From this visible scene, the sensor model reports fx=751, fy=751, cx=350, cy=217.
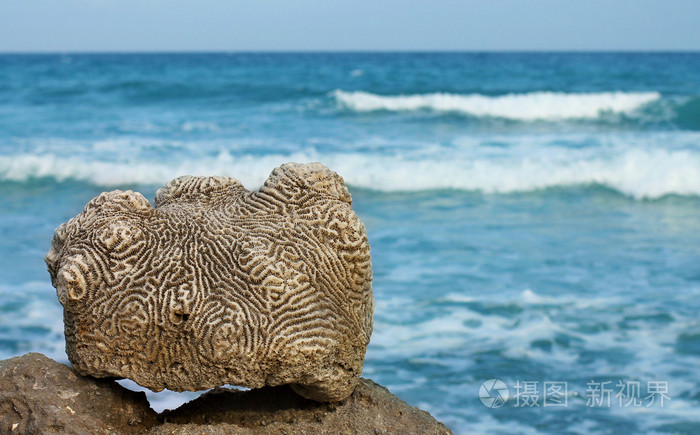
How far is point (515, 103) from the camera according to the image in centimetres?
2103

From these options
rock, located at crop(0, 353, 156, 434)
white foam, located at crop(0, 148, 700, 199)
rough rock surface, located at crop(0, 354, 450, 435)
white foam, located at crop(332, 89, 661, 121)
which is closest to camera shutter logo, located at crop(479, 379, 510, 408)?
rough rock surface, located at crop(0, 354, 450, 435)

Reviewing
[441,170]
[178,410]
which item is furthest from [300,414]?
[441,170]

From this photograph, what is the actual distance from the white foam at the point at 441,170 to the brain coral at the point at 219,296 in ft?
26.8

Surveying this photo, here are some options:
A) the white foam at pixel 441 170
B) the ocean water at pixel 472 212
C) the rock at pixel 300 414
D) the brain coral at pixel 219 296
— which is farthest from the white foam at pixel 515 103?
the brain coral at pixel 219 296

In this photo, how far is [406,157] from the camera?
13.3 m

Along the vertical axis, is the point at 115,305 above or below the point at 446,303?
below

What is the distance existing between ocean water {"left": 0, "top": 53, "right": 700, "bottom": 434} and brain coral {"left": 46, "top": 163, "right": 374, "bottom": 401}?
69.7 inches

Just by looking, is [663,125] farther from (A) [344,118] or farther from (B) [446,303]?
(B) [446,303]

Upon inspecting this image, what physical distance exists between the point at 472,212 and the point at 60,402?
24.4 feet

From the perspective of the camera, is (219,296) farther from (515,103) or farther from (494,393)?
(515,103)

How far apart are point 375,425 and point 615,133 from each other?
49.3ft

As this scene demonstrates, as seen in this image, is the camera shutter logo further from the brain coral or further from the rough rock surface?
the brain coral

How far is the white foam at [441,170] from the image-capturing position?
11.7 m

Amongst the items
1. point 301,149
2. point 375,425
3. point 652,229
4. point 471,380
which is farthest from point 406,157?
point 375,425
